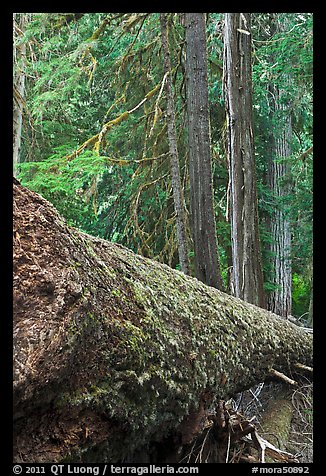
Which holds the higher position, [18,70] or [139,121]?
[18,70]

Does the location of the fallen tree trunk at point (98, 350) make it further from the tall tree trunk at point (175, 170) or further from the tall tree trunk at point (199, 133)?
the tall tree trunk at point (175, 170)

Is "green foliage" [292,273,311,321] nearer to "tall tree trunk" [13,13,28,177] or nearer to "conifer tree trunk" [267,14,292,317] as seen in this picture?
"conifer tree trunk" [267,14,292,317]

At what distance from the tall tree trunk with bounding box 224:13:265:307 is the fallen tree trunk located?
11.5 feet

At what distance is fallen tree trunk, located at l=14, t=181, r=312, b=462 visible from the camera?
1.69 metres

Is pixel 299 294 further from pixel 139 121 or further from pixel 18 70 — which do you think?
pixel 18 70

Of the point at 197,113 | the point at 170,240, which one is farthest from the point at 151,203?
the point at 197,113

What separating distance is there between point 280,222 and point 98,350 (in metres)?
7.46

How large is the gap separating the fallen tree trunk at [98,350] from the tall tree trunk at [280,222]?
6.01m

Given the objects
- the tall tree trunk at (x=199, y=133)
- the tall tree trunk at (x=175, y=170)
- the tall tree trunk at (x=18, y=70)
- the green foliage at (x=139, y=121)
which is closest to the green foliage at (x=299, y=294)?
the green foliage at (x=139, y=121)

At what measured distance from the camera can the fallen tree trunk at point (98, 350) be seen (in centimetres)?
169

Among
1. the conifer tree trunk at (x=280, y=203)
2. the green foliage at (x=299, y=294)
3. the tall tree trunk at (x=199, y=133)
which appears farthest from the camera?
the green foliage at (x=299, y=294)

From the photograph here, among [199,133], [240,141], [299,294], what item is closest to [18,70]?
[199,133]

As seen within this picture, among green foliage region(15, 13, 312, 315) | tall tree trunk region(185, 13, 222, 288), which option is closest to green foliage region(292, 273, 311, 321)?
green foliage region(15, 13, 312, 315)

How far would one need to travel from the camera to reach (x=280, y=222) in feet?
29.1
